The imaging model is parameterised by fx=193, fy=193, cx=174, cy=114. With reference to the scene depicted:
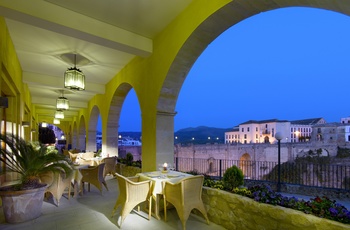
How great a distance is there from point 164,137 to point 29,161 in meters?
2.39

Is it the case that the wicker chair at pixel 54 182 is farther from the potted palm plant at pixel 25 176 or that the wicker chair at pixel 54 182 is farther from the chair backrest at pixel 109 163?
the chair backrest at pixel 109 163

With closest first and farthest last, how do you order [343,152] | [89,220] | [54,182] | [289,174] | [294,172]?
[89,220] < [54,182] < [289,174] < [294,172] < [343,152]

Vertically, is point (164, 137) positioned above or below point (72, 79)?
below

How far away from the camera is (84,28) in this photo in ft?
10.9

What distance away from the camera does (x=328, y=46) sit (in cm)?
8388

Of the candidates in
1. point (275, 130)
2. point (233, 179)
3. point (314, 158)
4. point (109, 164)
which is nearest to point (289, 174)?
point (109, 164)

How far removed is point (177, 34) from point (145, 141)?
2.42 metres

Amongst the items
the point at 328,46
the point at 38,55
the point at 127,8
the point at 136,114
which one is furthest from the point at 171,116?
the point at 328,46

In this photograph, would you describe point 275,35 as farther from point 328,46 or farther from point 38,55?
point 38,55

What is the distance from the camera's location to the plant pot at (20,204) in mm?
2971

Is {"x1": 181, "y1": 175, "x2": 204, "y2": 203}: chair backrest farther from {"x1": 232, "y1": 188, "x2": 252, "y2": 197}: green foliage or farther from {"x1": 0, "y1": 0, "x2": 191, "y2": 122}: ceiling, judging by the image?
{"x1": 0, "y1": 0, "x2": 191, "y2": 122}: ceiling

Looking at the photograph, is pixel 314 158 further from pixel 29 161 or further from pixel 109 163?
pixel 29 161

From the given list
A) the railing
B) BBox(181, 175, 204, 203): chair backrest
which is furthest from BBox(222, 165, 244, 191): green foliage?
the railing

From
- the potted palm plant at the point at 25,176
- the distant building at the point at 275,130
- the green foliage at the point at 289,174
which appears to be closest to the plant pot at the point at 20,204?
the potted palm plant at the point at 25,176
